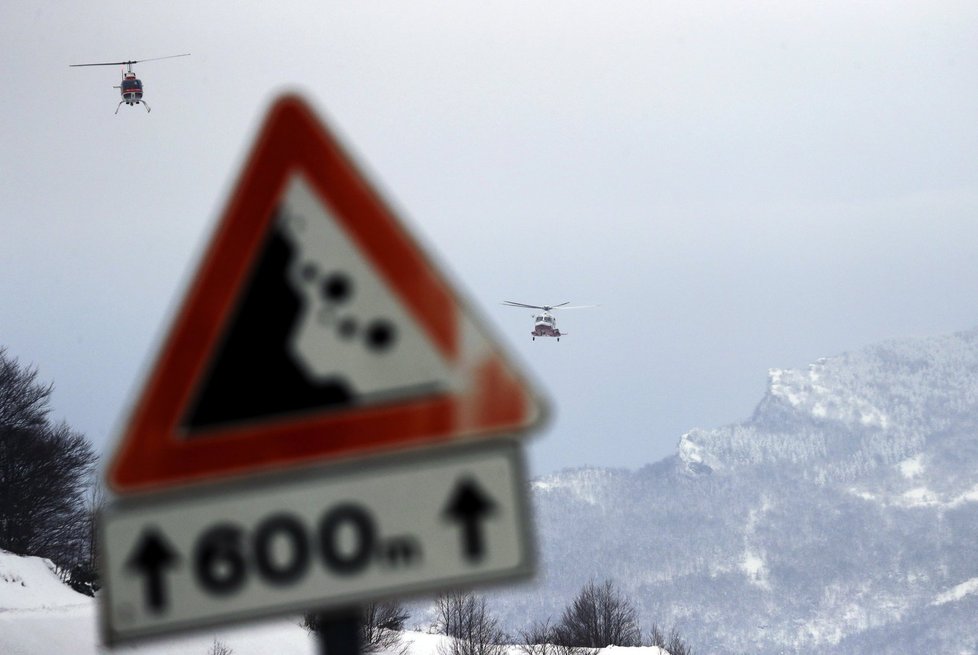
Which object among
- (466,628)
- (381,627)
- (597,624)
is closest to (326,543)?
(381,627)

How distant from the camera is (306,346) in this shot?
3.77m

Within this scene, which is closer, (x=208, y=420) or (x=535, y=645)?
(x=208, y=420)

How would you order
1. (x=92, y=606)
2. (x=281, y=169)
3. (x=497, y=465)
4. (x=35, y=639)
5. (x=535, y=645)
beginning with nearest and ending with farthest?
(x=497, y=465) < (x=281, y=169) < (x=35, y=639) < (x=92, y=606) < (x=535, y=645)

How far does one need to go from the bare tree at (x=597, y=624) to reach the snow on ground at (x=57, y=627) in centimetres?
5497

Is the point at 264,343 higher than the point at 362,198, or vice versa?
the point at 362,198

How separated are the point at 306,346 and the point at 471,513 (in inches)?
19.5

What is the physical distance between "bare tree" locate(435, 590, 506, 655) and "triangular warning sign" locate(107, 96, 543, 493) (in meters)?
117

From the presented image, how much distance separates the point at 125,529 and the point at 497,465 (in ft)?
2.63

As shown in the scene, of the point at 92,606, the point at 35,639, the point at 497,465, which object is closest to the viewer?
the point at 497,465

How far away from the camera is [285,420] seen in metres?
3.76

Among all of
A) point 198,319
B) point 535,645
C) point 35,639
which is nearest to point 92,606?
point 35,639

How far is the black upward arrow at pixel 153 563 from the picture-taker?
3.74 meters

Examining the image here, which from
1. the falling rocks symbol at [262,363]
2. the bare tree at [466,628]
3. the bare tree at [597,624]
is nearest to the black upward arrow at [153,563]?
the falling rocks symbol at [262,363]

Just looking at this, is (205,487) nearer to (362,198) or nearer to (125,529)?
(125,529)
